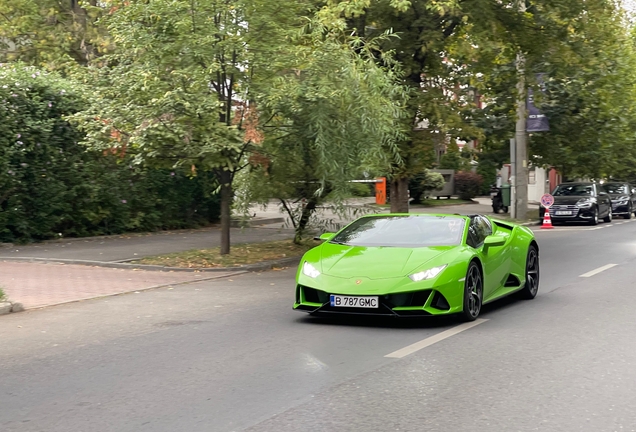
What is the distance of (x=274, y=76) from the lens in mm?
15867

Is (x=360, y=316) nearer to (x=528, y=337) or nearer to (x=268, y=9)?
(x=528, y=337)

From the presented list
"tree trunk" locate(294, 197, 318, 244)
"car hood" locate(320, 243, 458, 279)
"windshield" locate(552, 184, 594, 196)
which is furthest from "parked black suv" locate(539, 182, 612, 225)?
"car hood" locate(320, 243, 458, 279)

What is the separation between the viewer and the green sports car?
8.91 m

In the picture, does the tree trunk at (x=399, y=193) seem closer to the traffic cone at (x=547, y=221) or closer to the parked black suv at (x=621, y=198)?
the traffic cone at (x=547, y=221)

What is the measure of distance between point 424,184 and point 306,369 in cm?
3454

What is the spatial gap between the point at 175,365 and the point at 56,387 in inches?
44.0

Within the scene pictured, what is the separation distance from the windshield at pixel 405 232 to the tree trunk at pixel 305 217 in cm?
791

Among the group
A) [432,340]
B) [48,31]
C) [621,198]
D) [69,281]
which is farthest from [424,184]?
[432,340]

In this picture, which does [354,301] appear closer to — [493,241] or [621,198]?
[493,241]

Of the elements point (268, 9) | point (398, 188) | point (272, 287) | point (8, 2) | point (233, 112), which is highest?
point (8, 2)

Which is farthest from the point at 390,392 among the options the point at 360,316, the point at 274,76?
the point at 274,76

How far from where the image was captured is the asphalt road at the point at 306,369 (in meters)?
5.68

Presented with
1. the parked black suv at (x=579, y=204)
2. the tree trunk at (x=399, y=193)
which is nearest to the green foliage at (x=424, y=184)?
the parked black suv at (x=579, y=204)

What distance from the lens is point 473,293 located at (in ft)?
31.5
